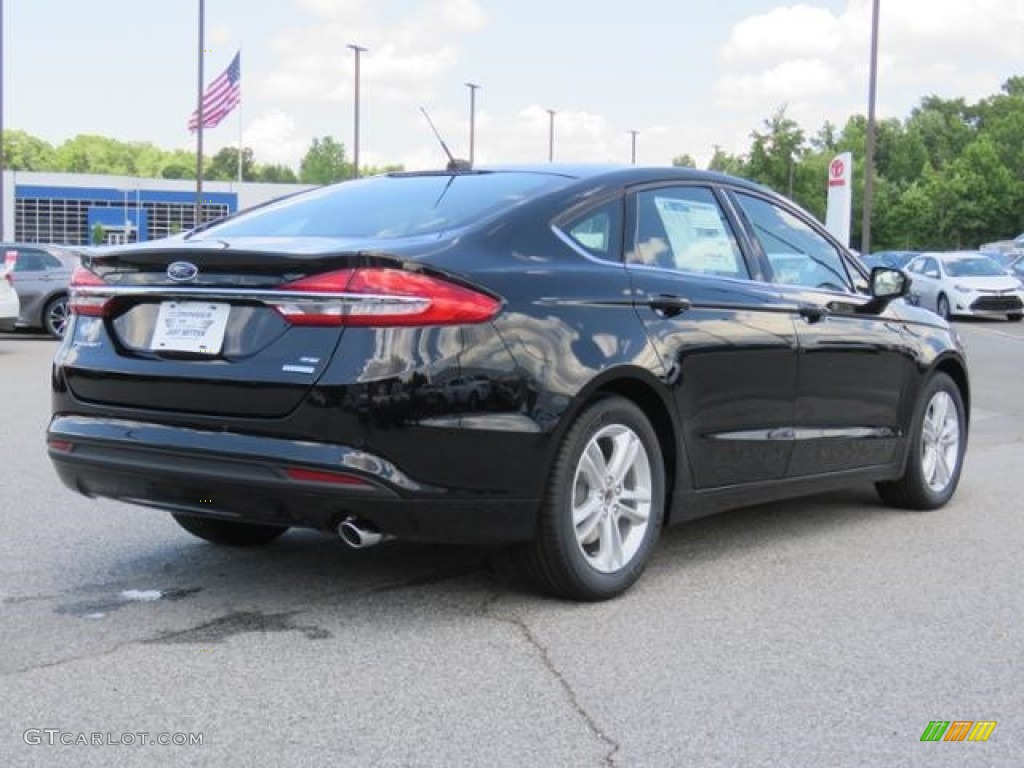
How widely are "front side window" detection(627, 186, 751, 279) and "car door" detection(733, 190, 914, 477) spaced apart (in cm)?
20

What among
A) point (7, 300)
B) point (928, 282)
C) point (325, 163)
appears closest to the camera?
point (7, 300)

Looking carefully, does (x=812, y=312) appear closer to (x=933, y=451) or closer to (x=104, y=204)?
(x=933, y=451)

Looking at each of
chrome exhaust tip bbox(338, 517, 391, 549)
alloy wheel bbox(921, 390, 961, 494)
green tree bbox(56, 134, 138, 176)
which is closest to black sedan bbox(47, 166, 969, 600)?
chrome exhaust tip bbox(338, 517, 391, 549)

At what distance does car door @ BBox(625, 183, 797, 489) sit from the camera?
15.7ft

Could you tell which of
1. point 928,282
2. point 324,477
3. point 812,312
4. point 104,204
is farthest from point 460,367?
point 104,204

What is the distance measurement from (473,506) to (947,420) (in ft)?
12.0

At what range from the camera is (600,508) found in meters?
4.54

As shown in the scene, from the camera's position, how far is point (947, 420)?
268 inches

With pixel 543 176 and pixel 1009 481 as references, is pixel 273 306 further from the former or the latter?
pixel 1009 481

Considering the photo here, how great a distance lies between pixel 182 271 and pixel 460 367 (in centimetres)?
100

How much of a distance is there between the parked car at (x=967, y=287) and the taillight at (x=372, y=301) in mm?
23741

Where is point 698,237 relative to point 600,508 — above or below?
above

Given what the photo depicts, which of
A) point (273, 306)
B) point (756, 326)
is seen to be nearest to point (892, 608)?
point (756, 326)

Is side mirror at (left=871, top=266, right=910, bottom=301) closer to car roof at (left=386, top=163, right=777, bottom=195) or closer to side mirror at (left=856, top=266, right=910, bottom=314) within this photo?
side mirror at (left=856, top=266, right=910, bottom=314)
